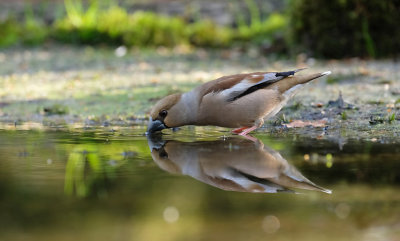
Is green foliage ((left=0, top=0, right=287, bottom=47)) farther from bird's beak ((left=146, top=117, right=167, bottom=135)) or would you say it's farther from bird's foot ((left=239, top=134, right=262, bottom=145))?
bird's beak ((left=146, top=117, right=167, bottom=135))


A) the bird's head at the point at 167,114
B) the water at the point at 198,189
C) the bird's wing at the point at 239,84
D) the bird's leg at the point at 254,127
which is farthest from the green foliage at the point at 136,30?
the water at the point at 198,189

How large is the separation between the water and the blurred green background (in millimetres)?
6511

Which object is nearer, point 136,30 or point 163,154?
point 163,154

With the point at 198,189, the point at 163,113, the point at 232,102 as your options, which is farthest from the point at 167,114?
the point at 198,189

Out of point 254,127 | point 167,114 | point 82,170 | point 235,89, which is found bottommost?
point 82,170

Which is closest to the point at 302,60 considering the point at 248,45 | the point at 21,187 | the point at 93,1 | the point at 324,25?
the point at 324,25

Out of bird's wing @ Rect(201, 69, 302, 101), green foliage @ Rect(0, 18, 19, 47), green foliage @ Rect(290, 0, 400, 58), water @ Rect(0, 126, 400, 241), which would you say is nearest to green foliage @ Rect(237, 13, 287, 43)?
green foliage @ Rect(290, 0, 400, 58)

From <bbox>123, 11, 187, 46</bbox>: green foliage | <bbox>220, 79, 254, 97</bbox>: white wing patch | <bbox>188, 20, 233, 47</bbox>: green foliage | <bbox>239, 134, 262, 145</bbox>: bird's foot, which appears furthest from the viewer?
<bbox>123, 11, 187, 46</bbox>: green foliage

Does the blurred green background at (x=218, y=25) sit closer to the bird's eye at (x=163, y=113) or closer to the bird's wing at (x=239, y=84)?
the bird's wing at (x=239, y=84)

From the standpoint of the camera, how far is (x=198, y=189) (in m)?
4.68

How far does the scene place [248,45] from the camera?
50.7 feet

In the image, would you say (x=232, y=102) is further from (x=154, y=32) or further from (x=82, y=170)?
(x=154, y=32)

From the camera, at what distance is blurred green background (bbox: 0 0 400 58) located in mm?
12938

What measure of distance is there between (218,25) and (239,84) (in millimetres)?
9996
